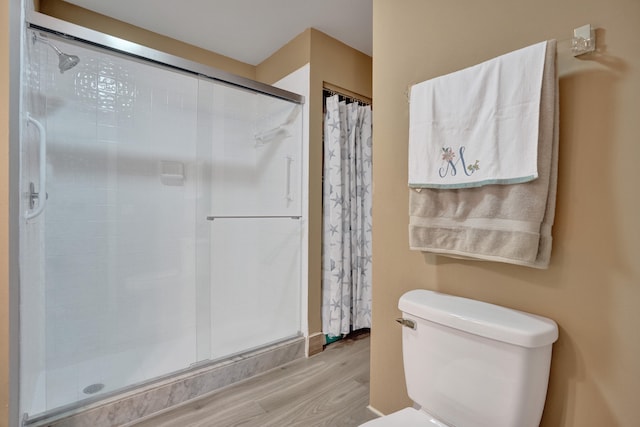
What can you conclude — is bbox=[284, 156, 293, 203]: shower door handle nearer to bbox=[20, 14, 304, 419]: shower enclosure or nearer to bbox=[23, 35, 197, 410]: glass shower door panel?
bbox=[20, 14, 304, 419]: shower enclosure

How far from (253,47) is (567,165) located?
2.42 metres

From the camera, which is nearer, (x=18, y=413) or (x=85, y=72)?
(x=18, y=413)

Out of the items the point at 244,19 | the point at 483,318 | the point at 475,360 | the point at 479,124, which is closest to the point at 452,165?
the point at 479,124

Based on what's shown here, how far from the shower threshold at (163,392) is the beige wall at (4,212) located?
36 centimetres

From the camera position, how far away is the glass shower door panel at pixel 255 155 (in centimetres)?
238

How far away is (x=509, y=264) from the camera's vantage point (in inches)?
40.1

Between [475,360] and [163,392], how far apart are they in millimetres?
1561

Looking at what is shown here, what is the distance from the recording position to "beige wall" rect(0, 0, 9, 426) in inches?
41.4

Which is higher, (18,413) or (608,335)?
(608,335)

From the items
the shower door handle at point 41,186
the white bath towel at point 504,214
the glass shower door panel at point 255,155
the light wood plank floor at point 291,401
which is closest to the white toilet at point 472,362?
the white bath towel at point 504,214

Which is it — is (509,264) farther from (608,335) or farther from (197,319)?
(197,319)

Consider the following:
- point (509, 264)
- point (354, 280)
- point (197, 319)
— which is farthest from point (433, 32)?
point (197, 319)

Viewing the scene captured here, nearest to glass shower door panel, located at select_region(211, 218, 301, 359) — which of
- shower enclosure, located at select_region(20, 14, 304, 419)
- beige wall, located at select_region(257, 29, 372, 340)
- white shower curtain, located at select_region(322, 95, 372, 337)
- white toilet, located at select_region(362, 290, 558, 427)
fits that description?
shower enclosure, located at select_region(20, 14, 304, 419)

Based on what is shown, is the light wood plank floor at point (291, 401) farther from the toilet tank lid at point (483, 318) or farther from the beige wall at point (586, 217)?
the beige wall at point (586, 217)
